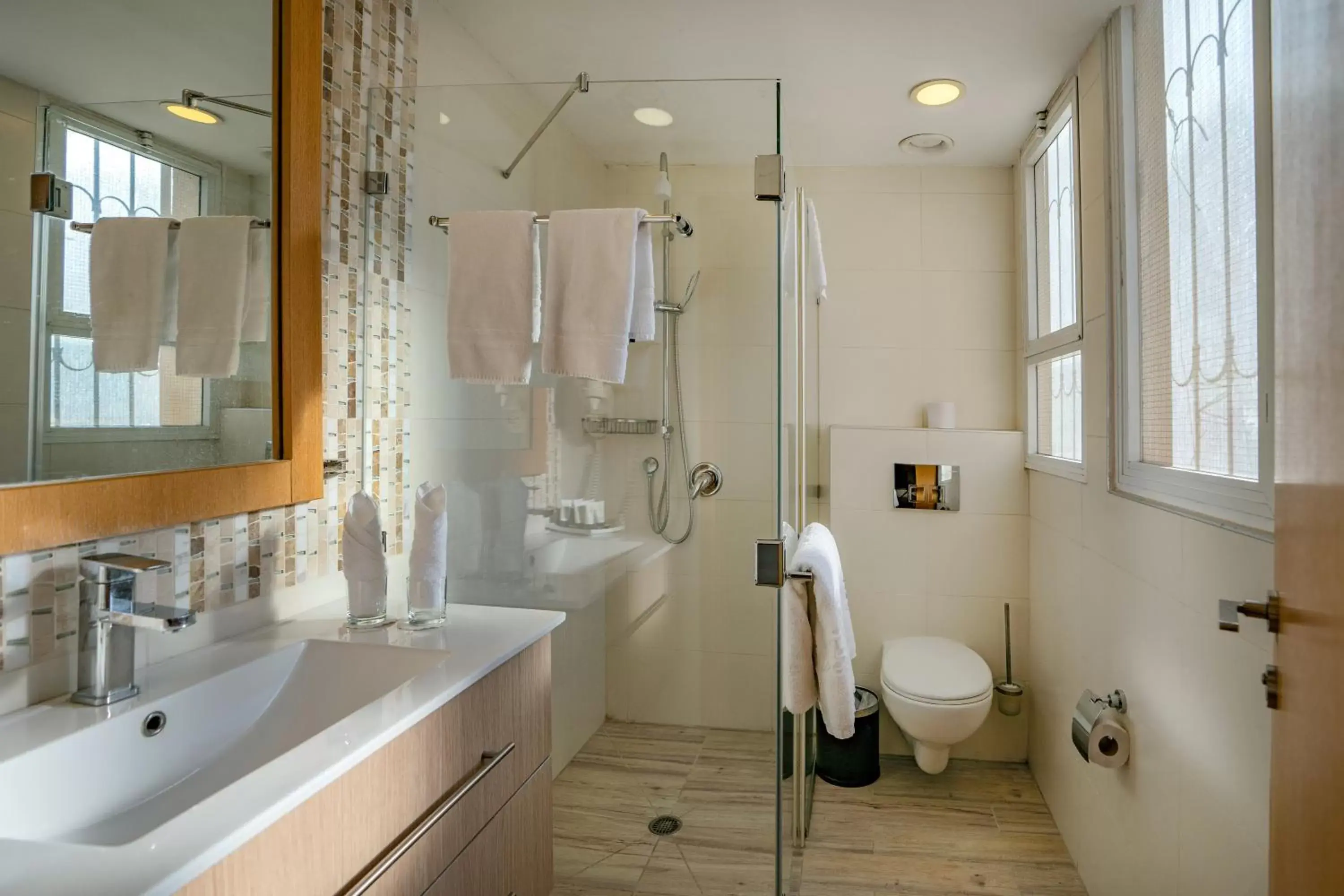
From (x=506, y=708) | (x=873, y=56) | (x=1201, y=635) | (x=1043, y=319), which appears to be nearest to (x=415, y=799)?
(x=506, y=708)

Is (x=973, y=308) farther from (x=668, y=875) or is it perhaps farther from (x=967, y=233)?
(x=668, y=875)

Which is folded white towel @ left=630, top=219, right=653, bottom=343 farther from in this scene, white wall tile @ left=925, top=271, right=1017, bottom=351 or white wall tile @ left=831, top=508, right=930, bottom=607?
white wall tile @ left=925, top=271, right=1017, bottom=351

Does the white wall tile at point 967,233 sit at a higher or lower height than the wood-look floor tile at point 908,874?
higher

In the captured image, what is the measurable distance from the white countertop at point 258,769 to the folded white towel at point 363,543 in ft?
0.36

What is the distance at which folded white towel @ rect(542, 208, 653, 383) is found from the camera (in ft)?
5.08

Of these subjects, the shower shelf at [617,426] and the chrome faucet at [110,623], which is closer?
the chrome faucet at [110,623]

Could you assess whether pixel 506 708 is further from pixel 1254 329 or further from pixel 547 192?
pixel 1254 329

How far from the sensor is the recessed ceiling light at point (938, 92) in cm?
238

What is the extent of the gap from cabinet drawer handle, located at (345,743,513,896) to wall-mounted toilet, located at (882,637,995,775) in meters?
1.62

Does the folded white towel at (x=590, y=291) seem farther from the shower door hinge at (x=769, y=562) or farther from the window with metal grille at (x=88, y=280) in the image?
the window with metal grille at (x=88, y=280)

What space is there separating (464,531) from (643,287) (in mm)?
701

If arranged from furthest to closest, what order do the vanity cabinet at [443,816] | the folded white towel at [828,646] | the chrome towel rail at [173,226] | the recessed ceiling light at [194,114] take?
the folded white towel at [828,646], the recessed ceiling light at [194,114], the chrome towel rail at [173,226], the vanity cabinet at [443,816]

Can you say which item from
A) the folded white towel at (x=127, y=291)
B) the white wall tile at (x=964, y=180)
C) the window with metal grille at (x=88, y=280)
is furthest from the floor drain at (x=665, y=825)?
the white wall tile at (x=964, y=180)

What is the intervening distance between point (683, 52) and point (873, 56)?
0.56 meters
